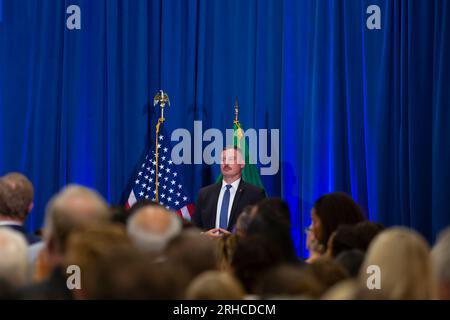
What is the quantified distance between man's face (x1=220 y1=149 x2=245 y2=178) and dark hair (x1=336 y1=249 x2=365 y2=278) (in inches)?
140

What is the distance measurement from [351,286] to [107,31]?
633cm

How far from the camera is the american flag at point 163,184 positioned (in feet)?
25.7

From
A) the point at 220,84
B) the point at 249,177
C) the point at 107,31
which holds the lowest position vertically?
the point at 249,177

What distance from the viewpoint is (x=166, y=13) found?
8.23 metres

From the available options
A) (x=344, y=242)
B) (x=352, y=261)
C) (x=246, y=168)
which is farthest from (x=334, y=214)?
(x=246, y=168)

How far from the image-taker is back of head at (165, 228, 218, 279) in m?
2.77

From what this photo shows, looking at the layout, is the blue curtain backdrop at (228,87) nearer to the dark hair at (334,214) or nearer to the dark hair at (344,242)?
the dark hair at (334,214)

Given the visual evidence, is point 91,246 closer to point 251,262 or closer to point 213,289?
point 213,289

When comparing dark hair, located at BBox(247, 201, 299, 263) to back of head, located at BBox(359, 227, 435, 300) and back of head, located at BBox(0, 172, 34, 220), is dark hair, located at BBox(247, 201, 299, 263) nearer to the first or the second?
back of head, located at BBox(359, 227, 435, 300)
